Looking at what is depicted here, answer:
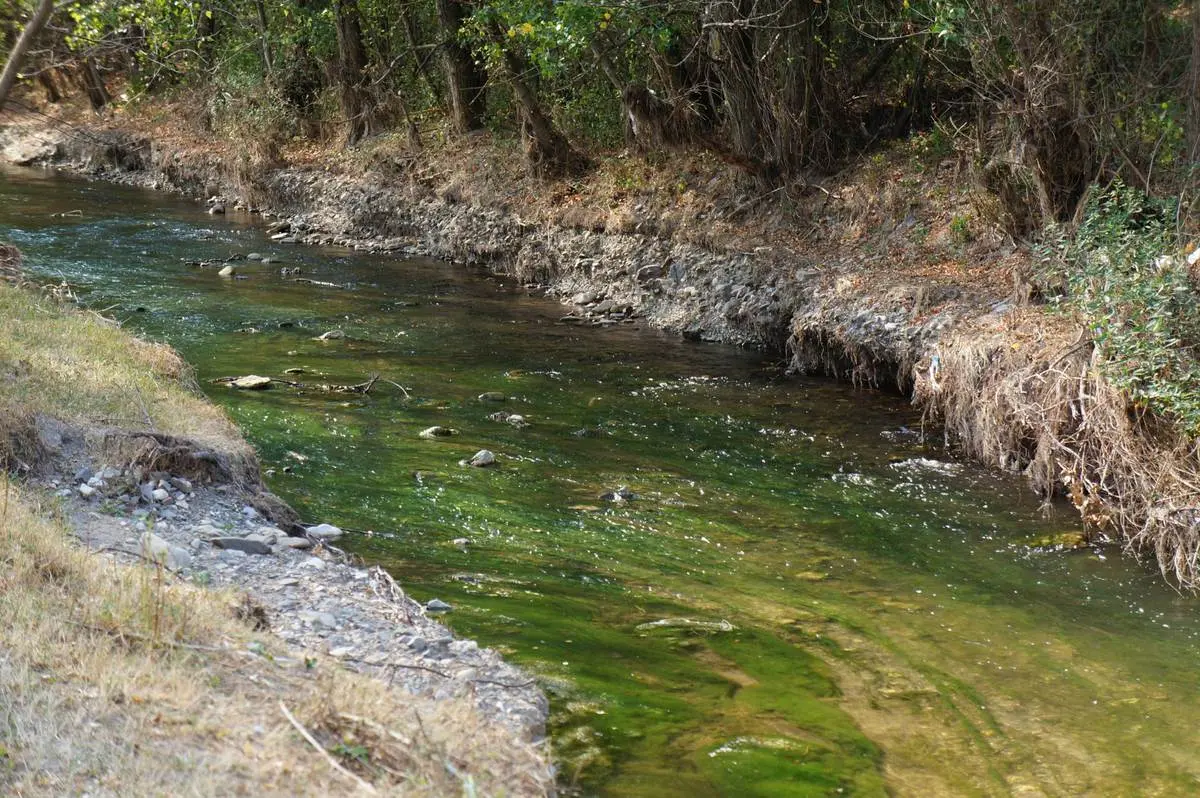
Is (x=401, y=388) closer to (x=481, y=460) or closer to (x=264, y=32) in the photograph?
(x=481, y=460)

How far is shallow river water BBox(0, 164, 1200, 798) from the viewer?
5.77 meters

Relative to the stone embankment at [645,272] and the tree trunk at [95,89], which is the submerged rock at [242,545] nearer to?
the stone embankment at [645,272]

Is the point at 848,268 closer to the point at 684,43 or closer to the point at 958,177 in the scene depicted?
the point at 958,177

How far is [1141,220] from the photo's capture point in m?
11.7

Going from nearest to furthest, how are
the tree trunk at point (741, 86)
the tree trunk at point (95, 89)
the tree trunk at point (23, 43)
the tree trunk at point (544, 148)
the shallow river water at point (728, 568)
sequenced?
the shallow river water at point (728, 568), the tree trunk at point (23, 43), the tree trunk at point (741, 86), the tree trunk at point (544, 148), the tree trunk at point (95, 89)

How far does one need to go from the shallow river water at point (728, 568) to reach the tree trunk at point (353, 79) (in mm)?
11913

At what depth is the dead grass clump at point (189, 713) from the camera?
399 cm

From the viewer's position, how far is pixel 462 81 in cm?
2369

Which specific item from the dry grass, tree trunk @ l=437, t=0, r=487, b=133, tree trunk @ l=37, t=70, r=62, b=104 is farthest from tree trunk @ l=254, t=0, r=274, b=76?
the dry grass

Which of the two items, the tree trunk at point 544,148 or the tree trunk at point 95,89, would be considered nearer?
the tree trunk at point 544,148

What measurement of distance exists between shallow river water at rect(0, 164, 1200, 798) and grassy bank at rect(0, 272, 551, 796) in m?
0.85

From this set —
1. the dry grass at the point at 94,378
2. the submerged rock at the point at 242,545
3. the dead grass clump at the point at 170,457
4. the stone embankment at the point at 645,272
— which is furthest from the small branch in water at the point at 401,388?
the submerged rock at the point at 242,545

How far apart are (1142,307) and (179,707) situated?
309 inches

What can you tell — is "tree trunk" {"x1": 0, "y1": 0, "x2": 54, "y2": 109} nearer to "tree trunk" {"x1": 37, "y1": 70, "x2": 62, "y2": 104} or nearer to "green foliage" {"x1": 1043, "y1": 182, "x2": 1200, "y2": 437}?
"green foliage" {"x1": 1043, "y1": 182, "x2": 1200, "y2": 437}
